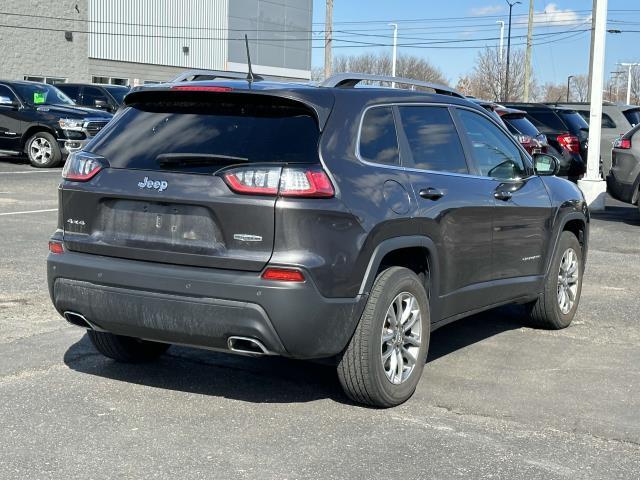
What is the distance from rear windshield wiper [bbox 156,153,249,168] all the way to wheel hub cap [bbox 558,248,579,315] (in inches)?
130

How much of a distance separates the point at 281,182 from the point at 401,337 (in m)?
1.20

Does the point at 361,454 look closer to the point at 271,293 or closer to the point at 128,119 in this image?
the point at 271,293

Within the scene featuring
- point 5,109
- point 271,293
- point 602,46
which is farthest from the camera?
point 5,109

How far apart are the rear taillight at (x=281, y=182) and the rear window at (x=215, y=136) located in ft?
0.29

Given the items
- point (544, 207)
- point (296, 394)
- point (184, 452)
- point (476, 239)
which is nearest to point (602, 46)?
point (544, 207)

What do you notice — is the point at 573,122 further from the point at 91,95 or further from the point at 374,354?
the point at 374,354

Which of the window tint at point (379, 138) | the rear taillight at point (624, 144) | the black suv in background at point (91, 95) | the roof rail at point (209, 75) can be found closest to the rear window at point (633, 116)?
the rear taillight at point (624, 144)

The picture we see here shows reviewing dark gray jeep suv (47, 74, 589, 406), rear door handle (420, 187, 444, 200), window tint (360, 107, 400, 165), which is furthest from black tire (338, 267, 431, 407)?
window tint (360, 107, 400, 165)

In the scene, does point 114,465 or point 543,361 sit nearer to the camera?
point 114,465

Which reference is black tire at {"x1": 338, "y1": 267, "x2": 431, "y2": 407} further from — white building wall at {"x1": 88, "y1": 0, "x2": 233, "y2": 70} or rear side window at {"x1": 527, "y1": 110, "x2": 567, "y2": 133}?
white building wall at {"x1": 88, "y1": 0, "x2": 233, "y2": 70}

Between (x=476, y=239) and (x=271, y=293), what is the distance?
1848 millimetres

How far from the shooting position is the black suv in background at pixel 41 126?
20891mm

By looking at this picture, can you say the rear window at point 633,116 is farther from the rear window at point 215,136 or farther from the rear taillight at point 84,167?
the rear taillight at point 84,167

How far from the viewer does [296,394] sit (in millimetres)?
5445
